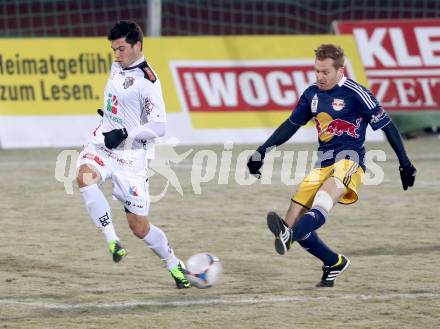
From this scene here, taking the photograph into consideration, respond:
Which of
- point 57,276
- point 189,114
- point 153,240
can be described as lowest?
point 189,114

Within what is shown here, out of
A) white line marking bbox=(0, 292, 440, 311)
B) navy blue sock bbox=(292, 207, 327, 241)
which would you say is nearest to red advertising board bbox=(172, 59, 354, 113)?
navy blue sock bbox=(292, 207, 327, 241)

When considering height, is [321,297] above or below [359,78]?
above

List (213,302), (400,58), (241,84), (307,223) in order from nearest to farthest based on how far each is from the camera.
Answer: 1. (213,302)
2. (307,223)
3. (241,84)
4. (400,58)

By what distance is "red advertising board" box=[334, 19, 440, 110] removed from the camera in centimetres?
1841

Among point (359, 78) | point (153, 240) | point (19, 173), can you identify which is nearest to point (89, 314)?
point (153, 240)

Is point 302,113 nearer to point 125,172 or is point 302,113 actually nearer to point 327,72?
point 327,72

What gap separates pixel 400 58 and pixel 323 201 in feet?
35.7

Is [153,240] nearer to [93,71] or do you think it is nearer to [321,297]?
[321,297]

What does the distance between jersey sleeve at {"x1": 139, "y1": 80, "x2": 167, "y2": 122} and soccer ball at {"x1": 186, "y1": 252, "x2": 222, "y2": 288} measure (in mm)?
1031

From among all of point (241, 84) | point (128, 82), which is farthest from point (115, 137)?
point (241, 84)

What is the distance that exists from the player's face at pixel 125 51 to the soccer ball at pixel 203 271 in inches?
58.8

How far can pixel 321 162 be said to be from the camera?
823cm

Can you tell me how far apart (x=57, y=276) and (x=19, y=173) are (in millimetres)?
6476

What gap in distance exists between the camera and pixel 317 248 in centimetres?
813
